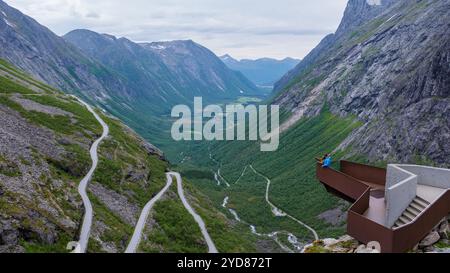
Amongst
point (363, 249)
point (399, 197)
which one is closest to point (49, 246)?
point (363, 249)

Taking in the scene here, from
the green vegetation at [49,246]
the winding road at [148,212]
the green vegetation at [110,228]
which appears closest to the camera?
the green vegetation at [49,246]

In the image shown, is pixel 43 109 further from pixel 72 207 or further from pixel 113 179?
pixel 72 207

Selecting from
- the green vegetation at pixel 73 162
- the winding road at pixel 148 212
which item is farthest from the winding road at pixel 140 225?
the green vegetation at pixel 73 162

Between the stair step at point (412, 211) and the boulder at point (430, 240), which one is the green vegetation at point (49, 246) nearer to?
the stair step at point (412, 211)

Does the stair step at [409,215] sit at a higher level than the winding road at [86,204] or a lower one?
higher

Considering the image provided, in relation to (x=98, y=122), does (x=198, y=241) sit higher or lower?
lower

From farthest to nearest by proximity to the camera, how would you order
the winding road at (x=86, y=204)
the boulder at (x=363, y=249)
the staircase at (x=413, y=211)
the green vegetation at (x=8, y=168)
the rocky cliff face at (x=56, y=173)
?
the green vegetation at (x=8, y=168) → the winding road at (x=86, y=204) → the rocky cliff face at (x=56, y=173) → the staircase at (x=413, y=211) → the boulder at (x=363, y=249)
